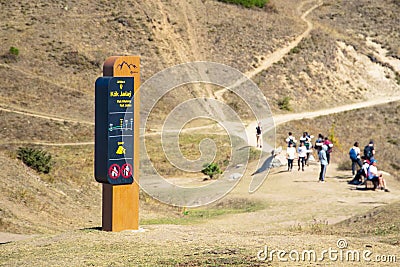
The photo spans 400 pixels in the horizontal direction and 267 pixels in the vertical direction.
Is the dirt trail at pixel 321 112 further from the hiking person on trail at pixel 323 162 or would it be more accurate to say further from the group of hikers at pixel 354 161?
the hiking person on trail at pixel 323 162

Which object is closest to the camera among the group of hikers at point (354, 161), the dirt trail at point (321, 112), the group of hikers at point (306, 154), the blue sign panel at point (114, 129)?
the blue sign panel at point (114, 129)

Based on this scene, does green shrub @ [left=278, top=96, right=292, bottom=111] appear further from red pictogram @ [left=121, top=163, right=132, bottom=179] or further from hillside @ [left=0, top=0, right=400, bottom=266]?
red pictogram @ [left=121, top=163, right=132, bottom=179]

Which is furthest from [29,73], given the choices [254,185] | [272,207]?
[272,207]

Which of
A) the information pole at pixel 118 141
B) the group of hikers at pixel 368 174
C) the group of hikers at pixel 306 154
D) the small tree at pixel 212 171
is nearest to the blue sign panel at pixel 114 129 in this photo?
the information pole at pixel 118 141

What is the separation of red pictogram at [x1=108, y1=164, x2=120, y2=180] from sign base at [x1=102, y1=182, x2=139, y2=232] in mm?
208

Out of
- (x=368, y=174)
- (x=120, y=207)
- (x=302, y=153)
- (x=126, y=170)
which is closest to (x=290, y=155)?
(x=302, y=153)

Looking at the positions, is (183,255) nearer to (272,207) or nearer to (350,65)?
(272,207)

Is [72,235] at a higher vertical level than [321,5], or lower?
lower

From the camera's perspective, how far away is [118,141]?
17781 millimetres

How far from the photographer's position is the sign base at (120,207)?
17.8 metres

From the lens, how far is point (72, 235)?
56.8 ft

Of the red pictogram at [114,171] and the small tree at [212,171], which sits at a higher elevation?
the red pictogram at [114,171]

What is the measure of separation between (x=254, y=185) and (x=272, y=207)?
3596mm

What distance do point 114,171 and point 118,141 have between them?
2.08 feet
